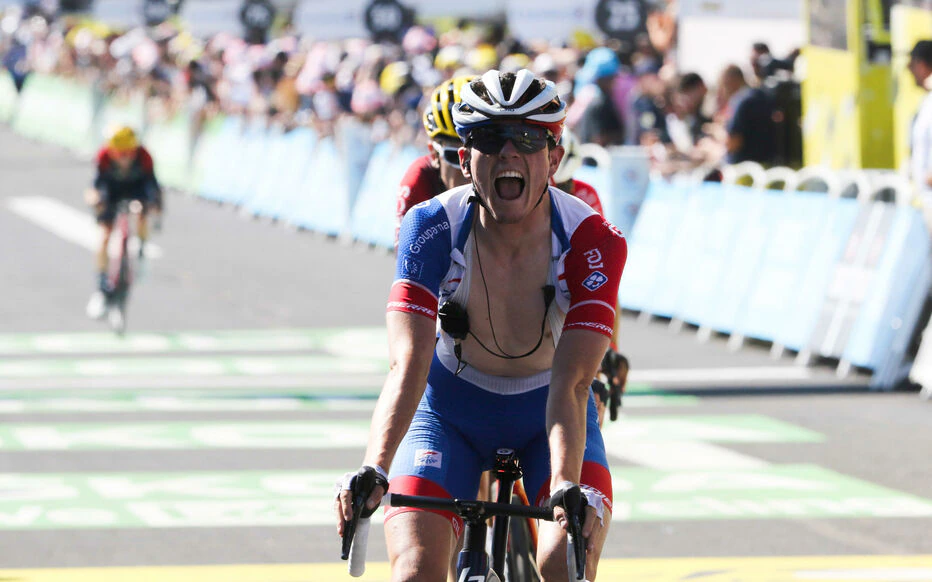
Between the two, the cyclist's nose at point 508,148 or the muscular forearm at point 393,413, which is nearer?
the muscular forearm at point 393,413

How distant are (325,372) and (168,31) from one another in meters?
27.8

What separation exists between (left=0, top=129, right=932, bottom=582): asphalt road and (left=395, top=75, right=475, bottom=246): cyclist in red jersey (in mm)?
1806

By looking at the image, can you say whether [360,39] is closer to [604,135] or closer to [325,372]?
[604,135]

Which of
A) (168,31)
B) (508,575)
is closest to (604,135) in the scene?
(508,575)

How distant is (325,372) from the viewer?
44.6ft

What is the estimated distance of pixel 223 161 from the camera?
1123 inches

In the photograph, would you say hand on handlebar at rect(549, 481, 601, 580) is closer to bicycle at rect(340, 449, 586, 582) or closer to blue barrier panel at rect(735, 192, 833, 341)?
bicycle at rect(340, 449, 586, 582)

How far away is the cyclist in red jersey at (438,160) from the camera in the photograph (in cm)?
661

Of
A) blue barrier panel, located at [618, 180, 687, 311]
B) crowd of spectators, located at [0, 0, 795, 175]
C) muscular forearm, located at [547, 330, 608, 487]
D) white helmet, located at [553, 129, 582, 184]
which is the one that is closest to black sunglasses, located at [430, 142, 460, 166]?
white helmet, located at [553, 129, 582, 184]

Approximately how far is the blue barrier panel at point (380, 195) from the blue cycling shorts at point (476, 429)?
53.8 ft

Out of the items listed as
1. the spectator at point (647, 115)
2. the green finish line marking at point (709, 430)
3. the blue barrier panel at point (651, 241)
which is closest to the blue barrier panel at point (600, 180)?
the blue barrier panel at point (651, 241)

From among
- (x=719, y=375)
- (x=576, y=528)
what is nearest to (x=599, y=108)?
(x=719, y=375)

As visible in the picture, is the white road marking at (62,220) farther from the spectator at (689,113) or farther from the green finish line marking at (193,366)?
the green finish line marking at (193,366)

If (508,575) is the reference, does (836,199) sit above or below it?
above
